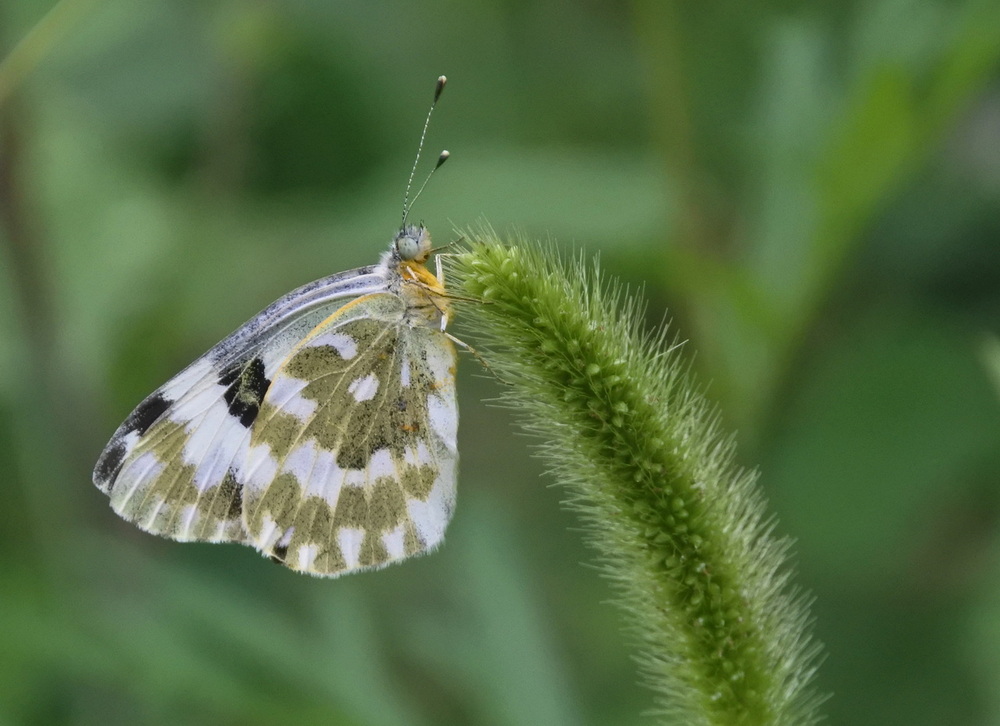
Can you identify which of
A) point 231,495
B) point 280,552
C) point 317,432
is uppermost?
point 317,432

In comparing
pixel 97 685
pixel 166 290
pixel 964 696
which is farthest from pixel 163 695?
pixel 964 696

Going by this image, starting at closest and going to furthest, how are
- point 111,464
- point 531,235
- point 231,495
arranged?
point 111,464 → point 231,495 → point 531,235

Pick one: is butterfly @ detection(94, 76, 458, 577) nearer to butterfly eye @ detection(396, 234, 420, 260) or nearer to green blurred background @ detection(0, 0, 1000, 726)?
butterfly eye @ detection(396, 234, 420, 260)

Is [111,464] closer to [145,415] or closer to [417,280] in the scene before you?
[145,415]

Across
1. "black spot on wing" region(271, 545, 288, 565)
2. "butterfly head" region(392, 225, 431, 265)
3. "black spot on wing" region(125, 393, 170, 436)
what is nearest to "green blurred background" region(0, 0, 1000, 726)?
"black spot on wing" region(271, 545, 288, 565)

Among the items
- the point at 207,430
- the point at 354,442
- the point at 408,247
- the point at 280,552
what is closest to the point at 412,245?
the point at 408,247

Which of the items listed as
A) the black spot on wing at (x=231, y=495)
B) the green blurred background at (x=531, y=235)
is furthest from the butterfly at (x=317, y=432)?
the green blurred background at (x=531, y=235)

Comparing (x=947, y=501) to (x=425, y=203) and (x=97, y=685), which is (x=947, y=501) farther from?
(x=97, y=685)

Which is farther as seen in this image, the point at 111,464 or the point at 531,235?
the point at 531,235
